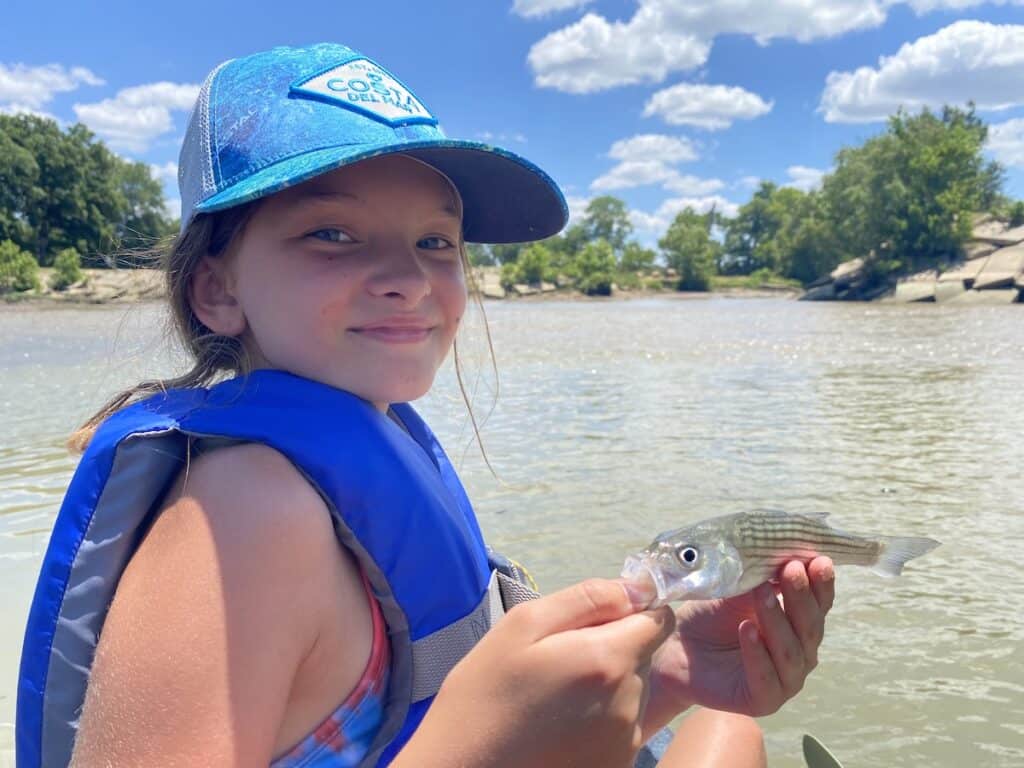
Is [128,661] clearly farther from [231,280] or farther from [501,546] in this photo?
[501,546]

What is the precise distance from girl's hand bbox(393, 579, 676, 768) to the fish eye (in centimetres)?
17

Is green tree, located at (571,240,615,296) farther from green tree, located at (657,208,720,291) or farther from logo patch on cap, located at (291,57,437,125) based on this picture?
logo patch on cap, located at (291,57,437,125)

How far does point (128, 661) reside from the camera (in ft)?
4.18

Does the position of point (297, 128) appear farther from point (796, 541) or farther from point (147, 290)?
point (796, 541)

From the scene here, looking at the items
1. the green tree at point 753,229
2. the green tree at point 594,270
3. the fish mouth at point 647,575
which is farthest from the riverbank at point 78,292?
the green tree at point 753,229

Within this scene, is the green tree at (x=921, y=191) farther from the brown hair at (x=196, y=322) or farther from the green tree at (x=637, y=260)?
the brown hair at (x=196, y=322)

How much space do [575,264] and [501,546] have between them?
225ft

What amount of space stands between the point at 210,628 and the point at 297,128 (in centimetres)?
99

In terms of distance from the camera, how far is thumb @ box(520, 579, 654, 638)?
1288 mm

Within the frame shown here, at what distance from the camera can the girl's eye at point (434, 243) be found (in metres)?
2.00

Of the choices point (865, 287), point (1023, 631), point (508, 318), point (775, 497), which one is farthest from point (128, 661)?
point (865, 287)

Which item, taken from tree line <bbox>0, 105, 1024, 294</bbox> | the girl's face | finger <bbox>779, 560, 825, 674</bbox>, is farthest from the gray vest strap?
tree line <bbox>0, 105, 1024, 294</bbox>

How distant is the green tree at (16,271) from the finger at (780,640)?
147 feet

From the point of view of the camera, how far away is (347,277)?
5.83ft
